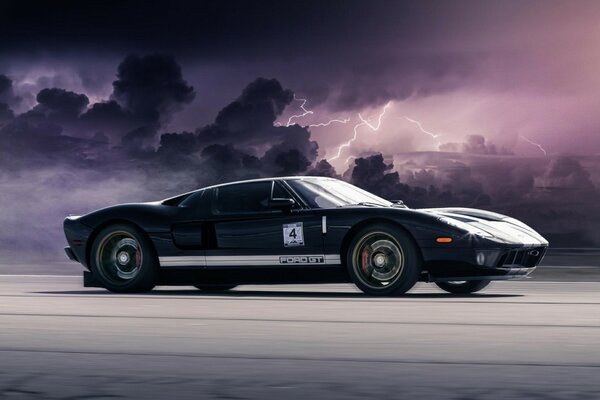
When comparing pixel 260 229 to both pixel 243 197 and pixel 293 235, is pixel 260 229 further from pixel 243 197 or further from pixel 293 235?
pixel 243 197

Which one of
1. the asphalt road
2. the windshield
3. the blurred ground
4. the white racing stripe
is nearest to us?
the asphalt road

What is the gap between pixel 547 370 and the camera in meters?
6.95

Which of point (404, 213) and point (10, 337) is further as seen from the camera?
point (404, 213)

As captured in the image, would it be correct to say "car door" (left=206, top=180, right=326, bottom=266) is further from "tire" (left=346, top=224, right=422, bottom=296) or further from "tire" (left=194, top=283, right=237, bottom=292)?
"tire" (left=194, top=283, right=237, bottom=292)

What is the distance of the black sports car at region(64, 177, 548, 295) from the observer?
12469 millimetres

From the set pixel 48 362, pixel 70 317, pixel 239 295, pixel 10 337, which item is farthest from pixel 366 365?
pixel 239 295

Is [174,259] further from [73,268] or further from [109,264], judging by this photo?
[73,268]

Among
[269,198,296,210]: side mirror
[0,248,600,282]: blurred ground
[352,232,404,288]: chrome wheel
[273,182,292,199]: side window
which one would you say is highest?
[273,182,292,199]: side window

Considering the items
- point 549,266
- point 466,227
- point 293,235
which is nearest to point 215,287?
point 293,235

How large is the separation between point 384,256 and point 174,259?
2.26 metres

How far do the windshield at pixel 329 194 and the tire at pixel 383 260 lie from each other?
640 millimetres

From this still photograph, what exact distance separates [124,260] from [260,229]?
5.16ft

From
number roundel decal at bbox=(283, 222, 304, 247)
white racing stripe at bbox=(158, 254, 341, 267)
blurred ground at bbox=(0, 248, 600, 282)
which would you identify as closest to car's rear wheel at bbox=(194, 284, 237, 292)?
white racing stripe at bbox=(158, 254, 341, 267)

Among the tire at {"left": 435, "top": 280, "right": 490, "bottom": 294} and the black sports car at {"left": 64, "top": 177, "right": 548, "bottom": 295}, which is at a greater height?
the black sports car at {"left": 64, "top": 177, "right": 548, "bottom": 295}
